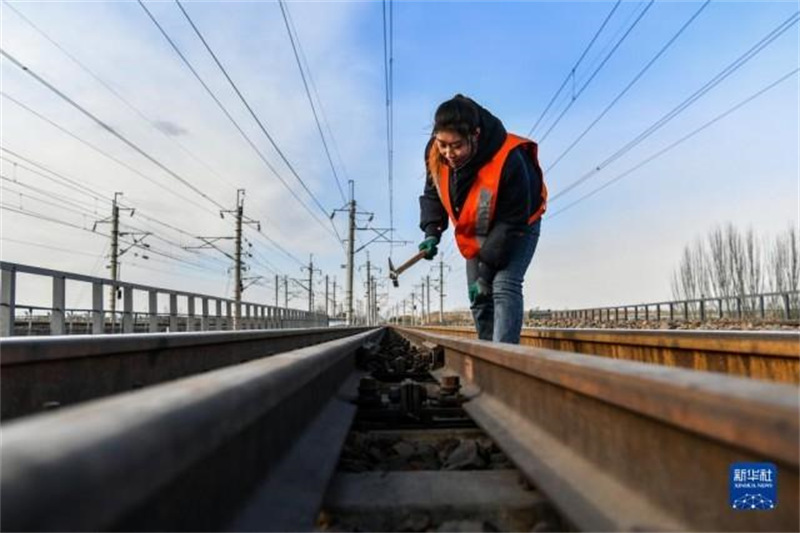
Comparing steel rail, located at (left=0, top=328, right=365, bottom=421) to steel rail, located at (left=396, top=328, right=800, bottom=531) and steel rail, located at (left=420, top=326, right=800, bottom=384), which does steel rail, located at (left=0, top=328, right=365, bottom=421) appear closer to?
steel rail, located at (left=396, top=328, right=800, bottom=531)

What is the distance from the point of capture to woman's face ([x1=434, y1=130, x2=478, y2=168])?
4523 millimetres

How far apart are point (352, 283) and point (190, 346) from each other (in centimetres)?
3332

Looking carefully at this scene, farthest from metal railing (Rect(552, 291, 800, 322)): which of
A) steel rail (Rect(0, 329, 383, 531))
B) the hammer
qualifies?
steel rail (Rect(0, 329, 383, 531))

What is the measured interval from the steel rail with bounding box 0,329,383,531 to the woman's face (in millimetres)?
2655

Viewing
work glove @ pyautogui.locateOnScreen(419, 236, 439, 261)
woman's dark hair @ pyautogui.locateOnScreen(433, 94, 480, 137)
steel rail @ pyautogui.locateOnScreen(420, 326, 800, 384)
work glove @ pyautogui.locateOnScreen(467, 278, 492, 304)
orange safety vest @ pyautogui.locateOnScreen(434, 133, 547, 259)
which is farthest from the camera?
work glove @ pyautogui.locateOnScreen(419, 236, 439, 261)

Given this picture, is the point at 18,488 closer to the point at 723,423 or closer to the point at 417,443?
the point at 723,423

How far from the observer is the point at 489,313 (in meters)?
5.71

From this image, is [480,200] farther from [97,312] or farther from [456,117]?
[97,312]

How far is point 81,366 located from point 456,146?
2819 millimetres

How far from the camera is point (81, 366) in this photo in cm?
332

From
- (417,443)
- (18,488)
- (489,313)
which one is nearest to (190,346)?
(489,313)

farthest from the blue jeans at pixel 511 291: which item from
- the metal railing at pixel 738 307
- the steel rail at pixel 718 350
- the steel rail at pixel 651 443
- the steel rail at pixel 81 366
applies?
the metal railing at pixel 738 307

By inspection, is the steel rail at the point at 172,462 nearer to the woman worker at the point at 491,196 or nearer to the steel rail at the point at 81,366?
the steel rail at the point at 81,366

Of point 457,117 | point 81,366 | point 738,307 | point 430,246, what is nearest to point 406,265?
point 430,246
